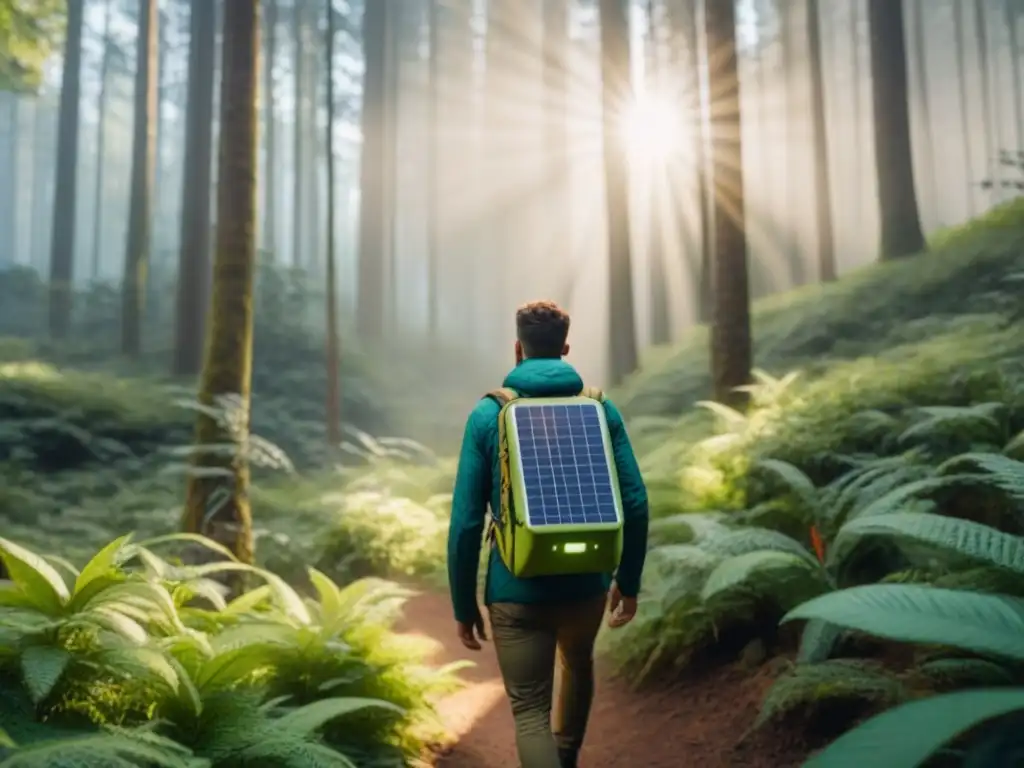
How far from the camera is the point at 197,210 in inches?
701

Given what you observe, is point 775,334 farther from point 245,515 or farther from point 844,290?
point 245,515

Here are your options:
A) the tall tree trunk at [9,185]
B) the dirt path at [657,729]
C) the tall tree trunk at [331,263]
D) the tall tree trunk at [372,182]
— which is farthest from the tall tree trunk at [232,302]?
the tall tree trunk at [9,185]

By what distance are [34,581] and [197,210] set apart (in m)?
16.3

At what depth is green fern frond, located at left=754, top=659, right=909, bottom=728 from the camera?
3324mm

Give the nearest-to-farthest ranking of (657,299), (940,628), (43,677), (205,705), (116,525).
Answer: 1. (940,628)
2. (43,677)
3. (205,705)
4. (116,525)
5. (657,299)

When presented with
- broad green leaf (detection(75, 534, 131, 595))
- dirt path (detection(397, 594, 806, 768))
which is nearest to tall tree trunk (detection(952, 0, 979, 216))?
dirt path (detection(397, 594, 806, 768))

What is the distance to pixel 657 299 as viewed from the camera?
914 inches

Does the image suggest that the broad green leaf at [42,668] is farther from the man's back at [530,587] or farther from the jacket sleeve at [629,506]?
the jacket sleeve at [629,506]

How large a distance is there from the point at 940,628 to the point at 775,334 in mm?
13099

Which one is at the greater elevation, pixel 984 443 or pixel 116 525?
pixel 984 443

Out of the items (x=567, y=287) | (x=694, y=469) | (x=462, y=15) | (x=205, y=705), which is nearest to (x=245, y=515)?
(x=205, y=705)

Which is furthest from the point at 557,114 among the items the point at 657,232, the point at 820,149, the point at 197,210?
the point at 197,210

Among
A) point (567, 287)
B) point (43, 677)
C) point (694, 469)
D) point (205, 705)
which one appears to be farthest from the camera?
point (567, 287)

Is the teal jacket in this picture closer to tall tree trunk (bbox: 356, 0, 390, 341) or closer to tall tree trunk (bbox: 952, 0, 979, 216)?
tall tree trunk (bbox: 356, 0, 390, 341)
